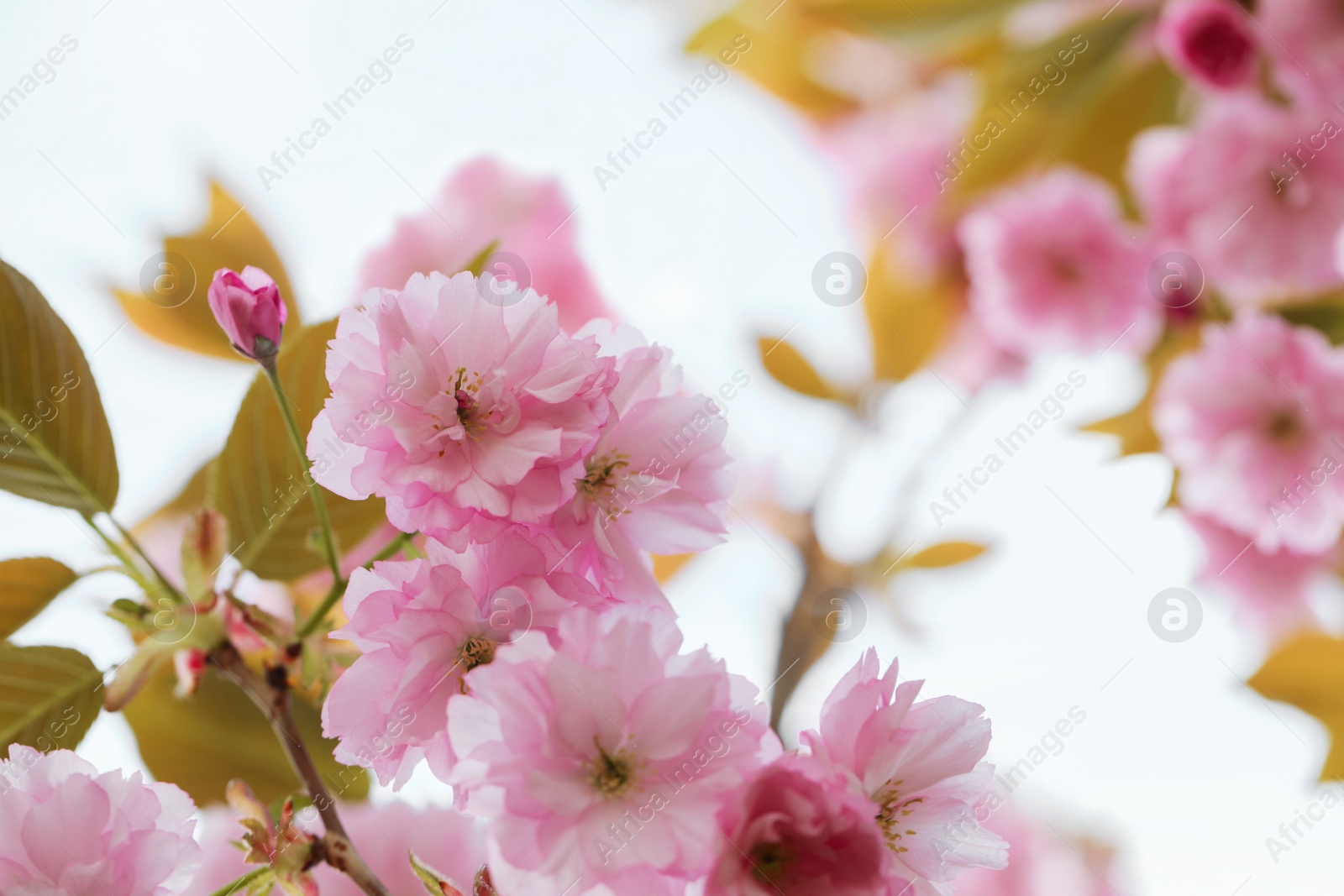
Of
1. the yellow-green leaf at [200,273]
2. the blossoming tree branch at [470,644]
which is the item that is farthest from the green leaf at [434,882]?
the yellow-green leaf at [200,273]

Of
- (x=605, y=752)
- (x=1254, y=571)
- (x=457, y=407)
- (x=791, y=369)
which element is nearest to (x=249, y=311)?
(x=457, y=407)

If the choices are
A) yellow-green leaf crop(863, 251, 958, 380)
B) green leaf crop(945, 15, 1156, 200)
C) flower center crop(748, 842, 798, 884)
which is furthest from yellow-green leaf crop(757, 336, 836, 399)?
flower center crop(748, 842, 798, 884)

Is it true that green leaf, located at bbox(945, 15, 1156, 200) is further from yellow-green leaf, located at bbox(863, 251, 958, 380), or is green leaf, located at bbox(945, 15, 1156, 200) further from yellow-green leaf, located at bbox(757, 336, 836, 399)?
yellow-green leaf, located at bbox(757, 336, 836, 399)

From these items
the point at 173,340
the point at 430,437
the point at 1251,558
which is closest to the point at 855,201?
the point at 1251,558

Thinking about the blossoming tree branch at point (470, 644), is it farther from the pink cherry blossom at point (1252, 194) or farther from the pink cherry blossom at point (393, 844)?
the pink cherry blossom at point (1252, 194)

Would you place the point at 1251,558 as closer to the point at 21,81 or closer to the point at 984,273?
the point at 984,273
